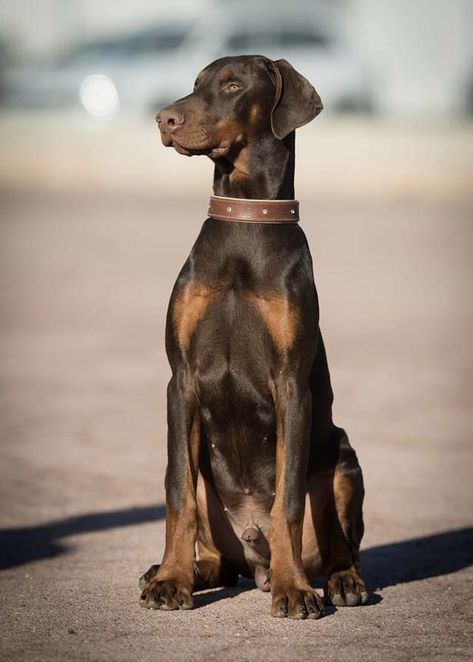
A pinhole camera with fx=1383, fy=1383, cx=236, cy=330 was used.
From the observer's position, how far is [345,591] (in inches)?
205

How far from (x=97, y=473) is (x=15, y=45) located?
33.4 metres

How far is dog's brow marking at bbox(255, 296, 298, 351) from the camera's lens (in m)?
5.01

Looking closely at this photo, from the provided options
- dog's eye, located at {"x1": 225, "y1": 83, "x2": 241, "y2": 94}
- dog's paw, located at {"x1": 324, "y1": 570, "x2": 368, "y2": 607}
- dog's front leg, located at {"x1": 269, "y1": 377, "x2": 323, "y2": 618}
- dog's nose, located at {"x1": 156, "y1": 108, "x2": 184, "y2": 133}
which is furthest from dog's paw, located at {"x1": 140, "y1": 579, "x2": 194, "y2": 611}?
dog's eye, located at {"x1": 225, "y1": 83, "x2": 241, "y2": 94}

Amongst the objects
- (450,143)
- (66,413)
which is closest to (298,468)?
(66,413)

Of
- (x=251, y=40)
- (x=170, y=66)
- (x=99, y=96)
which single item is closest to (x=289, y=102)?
(x=170, y=66)

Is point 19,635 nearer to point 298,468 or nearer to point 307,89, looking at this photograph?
point 298,468

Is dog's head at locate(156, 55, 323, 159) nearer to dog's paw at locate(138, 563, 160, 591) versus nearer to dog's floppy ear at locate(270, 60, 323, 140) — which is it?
dog's floppy ear at locate(270, 60, 323, 140)

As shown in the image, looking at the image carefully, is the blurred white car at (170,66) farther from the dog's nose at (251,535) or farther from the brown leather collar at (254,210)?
the dog's nose at (251,535)

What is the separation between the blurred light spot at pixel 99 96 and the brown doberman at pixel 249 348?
77.6ft

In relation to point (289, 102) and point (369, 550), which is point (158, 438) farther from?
point (289, 102)

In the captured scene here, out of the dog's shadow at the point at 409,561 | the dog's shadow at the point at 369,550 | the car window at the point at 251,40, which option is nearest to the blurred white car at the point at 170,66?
the car window at the point at 251,40

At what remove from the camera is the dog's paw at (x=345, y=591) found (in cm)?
519

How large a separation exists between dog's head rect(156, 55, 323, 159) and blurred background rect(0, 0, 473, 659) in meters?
1.74

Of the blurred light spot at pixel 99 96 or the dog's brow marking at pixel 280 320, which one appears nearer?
the dog's brow marking at pixel 280 320
